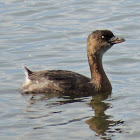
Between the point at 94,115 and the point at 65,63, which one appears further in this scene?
the point at 65,63

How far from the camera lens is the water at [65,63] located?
32.7ft

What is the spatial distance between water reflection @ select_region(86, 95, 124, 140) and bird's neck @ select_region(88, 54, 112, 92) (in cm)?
95

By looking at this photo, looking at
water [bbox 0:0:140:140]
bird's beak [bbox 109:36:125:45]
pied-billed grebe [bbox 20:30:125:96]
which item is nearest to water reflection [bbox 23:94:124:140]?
water [bbox 0:0:140:140]

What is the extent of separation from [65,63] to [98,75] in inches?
67.8

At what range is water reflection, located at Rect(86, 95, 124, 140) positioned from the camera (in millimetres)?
9742

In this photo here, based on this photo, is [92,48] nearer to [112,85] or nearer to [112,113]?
[112,85]

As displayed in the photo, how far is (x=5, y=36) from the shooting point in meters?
16.4

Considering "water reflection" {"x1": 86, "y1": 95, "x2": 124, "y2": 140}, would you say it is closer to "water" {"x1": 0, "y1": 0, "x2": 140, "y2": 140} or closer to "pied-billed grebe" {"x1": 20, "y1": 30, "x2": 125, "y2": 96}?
"water" {"x1": 0, "y1": 0, "x2": 140, "y2": 140}

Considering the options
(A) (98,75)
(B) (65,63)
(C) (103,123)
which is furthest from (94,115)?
(B) (65,63)

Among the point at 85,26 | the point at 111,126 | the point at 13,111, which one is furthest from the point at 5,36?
the point at 111,126

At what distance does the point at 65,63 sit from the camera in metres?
14.1

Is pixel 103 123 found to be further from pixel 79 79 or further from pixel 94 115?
pixel 79 79

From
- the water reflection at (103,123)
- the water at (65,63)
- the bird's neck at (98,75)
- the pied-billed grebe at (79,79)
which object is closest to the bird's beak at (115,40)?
the pied-billed grebe at (79,79)

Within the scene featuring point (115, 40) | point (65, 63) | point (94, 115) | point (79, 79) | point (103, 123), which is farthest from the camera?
point (65, 63)
